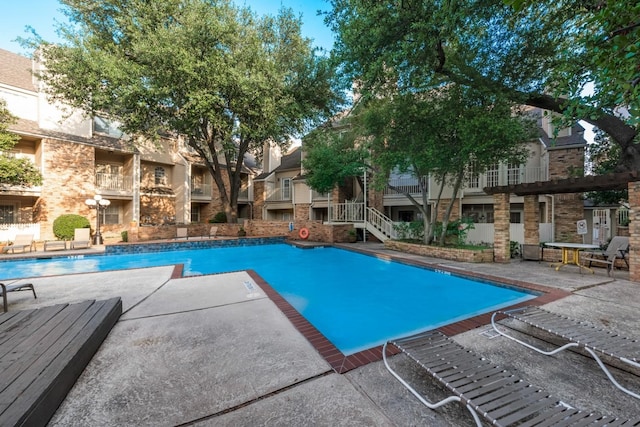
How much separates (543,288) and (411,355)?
5.04 m

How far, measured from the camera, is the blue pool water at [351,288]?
5.09m

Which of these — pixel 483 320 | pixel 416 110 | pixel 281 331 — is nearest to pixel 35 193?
pixel 281 331

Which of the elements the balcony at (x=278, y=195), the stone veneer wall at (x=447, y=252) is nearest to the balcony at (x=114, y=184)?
the balcony at (x=278, y=195)

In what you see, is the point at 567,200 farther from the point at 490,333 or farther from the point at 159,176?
the point at 159,176

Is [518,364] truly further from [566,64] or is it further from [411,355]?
[566,64]

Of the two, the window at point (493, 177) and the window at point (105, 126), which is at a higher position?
the window at point (105, 126)

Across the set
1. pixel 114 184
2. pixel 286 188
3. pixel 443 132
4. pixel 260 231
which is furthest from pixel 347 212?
pixel 114 184

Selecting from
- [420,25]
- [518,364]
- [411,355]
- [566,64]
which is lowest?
[518,364]

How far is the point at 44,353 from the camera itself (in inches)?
104

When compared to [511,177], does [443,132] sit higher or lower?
higher

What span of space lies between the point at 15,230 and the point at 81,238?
10.7 feet

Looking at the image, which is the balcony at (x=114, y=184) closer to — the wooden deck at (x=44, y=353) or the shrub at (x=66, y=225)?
the shrub at (x=66, y=225)

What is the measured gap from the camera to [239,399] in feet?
7.87

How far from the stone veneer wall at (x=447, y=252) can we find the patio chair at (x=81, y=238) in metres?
15.2
